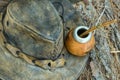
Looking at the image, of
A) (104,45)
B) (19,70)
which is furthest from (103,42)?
(19,70)

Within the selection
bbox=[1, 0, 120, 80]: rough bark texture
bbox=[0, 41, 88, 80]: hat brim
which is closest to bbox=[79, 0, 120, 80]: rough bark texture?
bbox=[1, 0, 120, 80]: rough bark texture

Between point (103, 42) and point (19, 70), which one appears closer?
point (19, 70)

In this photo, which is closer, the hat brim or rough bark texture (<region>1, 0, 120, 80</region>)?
the hat brim

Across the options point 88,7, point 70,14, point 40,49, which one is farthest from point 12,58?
point 88,7

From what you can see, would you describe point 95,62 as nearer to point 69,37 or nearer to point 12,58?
point 69,37

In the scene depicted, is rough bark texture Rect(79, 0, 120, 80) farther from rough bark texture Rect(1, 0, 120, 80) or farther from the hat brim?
the hat brim

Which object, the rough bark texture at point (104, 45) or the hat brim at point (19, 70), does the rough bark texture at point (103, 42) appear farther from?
the hat brim at point (19, 70)

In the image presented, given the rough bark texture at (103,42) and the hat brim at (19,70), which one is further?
the rough bark texture at (103,42)

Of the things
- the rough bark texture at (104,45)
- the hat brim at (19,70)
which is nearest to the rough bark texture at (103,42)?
the rough bark texture at (104,45)

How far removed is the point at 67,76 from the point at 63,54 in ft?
0.39

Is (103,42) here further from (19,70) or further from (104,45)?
(19,70)

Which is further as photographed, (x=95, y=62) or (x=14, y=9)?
(x=95, y=62)

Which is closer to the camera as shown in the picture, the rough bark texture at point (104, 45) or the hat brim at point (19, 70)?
the hat brim at point (19, 70)

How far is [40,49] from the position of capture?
1678 millimetres
